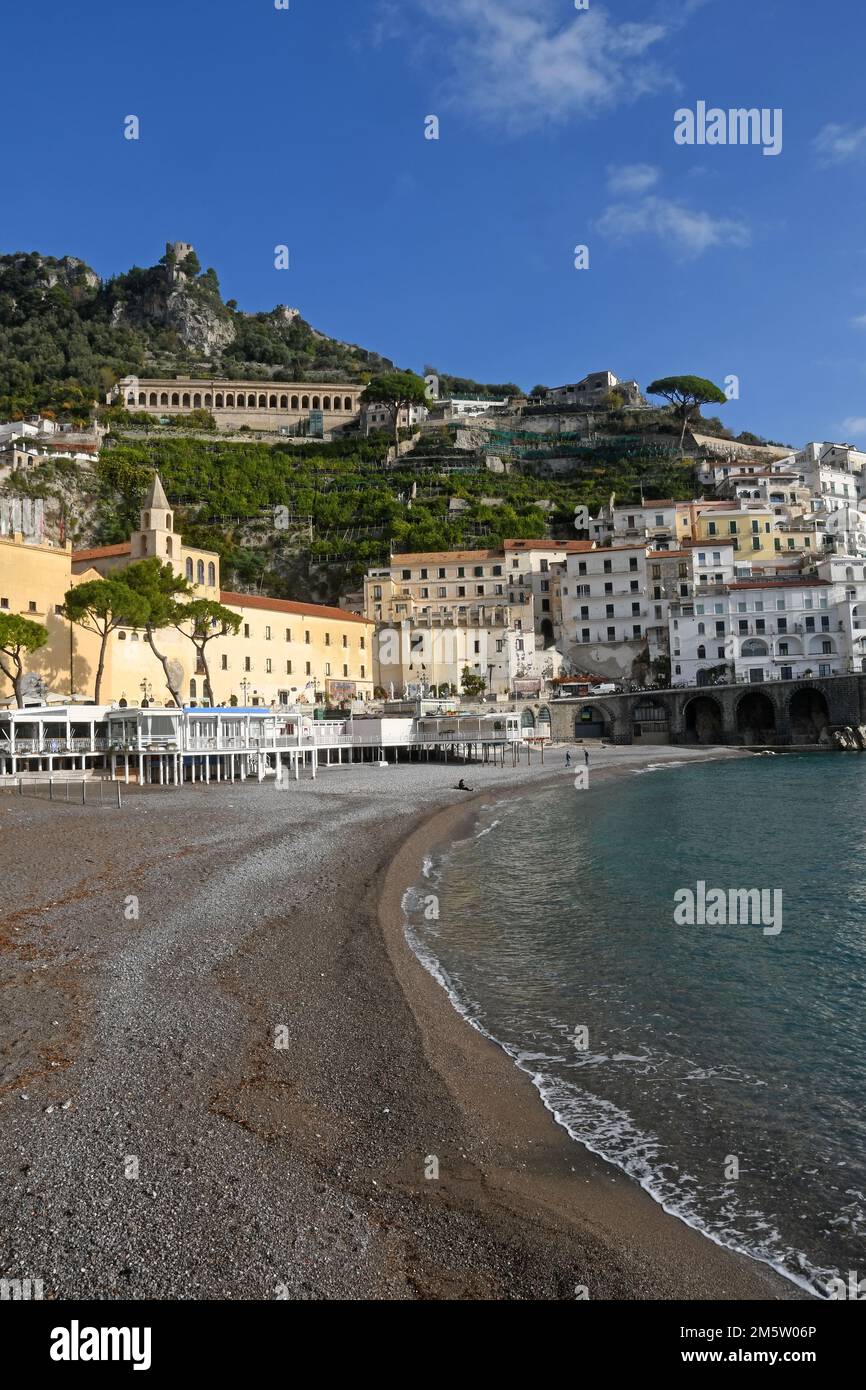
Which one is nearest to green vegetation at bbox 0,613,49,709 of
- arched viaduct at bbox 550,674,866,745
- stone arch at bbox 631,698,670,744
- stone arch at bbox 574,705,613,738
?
arched viaduct at bbox 550,674,866,745

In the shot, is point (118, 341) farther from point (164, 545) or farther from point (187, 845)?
point (187, 845)

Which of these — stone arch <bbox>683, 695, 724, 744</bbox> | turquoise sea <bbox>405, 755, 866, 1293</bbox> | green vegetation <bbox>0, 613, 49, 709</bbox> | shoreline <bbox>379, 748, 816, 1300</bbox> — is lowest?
turquoise sea <bbox>405, 755, 866, 1293</bbox>

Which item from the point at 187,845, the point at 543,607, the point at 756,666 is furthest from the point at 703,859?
the point at 543,607

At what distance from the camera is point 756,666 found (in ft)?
236

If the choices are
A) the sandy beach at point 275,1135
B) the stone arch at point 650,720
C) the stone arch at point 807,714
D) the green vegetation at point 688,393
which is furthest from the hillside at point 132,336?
the sandy beach at point 275,1135

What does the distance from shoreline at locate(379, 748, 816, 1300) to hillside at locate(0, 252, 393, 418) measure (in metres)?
122

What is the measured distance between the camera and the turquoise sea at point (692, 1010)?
7.11 m

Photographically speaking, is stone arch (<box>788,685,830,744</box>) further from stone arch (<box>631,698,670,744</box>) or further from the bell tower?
the bell tower

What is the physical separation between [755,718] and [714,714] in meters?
3.16

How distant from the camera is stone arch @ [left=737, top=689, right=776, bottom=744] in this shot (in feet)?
229

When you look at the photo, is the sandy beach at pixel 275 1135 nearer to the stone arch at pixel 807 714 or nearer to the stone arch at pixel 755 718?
the stone arch at pixel 755 718

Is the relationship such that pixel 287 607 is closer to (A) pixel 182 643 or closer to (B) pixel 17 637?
(A) pixel 182 643

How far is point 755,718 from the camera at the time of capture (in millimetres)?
71688

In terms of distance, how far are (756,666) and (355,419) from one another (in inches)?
2868
